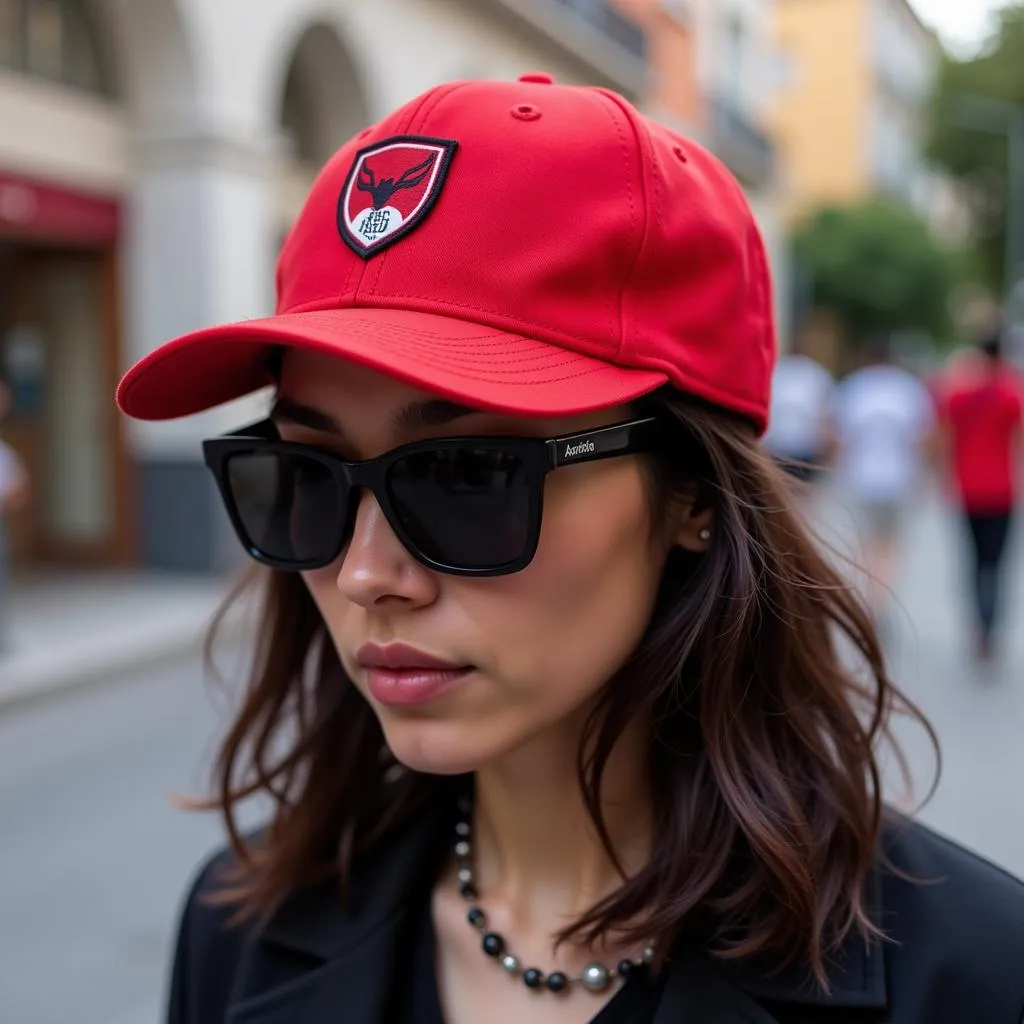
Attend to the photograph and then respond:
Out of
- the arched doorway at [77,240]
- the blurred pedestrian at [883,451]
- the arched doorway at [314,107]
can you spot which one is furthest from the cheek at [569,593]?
the arched doorway at [314,107]

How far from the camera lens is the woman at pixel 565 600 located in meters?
1.11

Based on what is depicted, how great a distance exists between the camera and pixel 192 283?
8758 mm

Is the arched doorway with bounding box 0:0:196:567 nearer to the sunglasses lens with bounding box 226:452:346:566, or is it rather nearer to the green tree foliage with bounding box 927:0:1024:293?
the sunglasses lens with bounding box 226:452:346:566

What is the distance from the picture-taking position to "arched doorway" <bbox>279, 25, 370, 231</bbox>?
34.8 feet

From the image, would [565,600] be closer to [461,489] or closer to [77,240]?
[461,489]

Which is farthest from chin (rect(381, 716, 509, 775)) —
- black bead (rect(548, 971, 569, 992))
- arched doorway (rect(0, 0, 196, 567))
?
arched doorway (rect(0, 0, 196, 567))

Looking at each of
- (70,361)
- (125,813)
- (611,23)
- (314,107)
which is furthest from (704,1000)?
(611,23)

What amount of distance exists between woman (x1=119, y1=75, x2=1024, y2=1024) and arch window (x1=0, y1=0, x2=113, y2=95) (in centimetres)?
787

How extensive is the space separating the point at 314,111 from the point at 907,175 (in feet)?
114

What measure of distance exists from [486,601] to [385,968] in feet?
1.52

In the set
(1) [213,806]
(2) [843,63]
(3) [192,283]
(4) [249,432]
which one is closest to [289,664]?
(1) [213,806]

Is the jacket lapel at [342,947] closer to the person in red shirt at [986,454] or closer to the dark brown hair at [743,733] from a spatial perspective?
the dark brown hair at [743,733]

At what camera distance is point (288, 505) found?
4.10 ft

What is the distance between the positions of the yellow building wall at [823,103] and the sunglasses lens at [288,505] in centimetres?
2450
